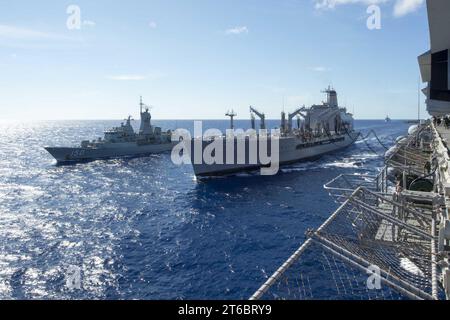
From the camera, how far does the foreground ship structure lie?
7.51 metres

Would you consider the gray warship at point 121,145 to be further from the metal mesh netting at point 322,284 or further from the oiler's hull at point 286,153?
the metal mesh netting at point 322,284

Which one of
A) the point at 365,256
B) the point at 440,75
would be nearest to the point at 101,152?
the point at 440,75

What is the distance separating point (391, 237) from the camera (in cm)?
1243

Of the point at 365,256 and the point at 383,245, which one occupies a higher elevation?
the point at 383,245

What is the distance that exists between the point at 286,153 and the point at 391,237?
1890 inches

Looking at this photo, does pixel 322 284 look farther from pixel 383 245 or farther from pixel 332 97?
pixel 332 97

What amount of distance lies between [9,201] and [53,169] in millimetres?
23629

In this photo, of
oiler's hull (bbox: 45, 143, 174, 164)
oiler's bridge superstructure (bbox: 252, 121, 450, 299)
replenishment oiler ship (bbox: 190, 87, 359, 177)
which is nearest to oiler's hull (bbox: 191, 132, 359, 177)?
replenishment oiler ship (bbox: 190, 87, 359, 177)

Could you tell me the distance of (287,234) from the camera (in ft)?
85.1

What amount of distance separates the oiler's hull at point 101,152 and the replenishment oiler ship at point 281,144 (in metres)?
28.8

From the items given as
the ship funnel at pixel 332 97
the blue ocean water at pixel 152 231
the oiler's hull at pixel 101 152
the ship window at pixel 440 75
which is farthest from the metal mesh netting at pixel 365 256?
the ship funnel at pixel 332 97

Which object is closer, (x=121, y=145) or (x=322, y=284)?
(x=322, y=284)

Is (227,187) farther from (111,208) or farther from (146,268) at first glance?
(146,268)

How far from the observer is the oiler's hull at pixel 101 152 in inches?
2669
